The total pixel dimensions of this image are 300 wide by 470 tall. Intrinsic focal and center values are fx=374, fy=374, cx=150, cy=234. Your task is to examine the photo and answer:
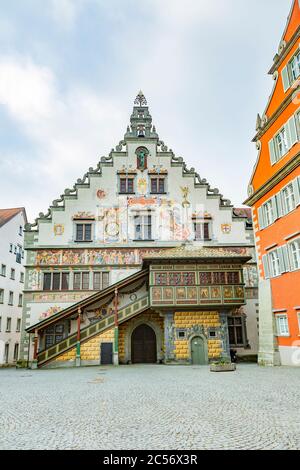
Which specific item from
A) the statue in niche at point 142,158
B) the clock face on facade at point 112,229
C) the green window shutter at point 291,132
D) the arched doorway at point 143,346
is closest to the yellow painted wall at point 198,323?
the arched doorway at point 143,346

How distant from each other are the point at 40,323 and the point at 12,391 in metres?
10.6

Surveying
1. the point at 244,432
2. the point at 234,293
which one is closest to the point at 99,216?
the point at 234,293

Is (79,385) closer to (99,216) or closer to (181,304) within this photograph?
(181,304)

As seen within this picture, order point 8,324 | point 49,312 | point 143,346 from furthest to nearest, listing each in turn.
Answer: point 8,324 → point 49,312 → point 143,346

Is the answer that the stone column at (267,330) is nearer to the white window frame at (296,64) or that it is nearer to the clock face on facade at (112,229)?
the white window frame at (296,64)

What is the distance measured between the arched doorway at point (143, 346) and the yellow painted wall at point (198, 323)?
2803 millimetres

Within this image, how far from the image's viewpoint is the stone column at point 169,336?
21.3m

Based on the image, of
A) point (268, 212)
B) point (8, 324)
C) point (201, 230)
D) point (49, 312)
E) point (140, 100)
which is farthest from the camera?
point (8, 324)

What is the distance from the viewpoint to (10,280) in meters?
35.5

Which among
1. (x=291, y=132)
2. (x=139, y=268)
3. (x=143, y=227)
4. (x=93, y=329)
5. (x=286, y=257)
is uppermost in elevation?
(x=291, y=132)

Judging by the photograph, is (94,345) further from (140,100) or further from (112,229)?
(140,100)

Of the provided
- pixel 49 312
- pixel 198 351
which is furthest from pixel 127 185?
pixel 198 351

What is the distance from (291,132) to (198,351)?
12.8m
